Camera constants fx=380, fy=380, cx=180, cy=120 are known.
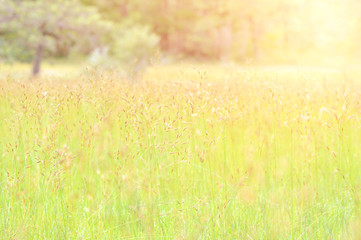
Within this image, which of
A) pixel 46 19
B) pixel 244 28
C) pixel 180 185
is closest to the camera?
pixel 180 185

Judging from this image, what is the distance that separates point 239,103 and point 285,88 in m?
0.94

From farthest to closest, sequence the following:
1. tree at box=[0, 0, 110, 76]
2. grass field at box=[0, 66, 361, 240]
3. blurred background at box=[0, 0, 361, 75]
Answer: blurred background at box=[0, 0, 361, 75], tree at box=[0, 0, 110, 76], grass field at box=[0, 66, 361, 240]

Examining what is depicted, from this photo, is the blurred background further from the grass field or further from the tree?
the grass field

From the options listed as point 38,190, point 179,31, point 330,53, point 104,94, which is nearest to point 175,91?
point 104,94

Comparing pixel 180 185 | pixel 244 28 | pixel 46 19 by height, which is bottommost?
pixel 180 185

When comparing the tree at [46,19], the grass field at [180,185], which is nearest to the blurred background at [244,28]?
the tree at [46,19]

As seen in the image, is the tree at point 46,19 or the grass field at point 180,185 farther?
the tree at point 46,19

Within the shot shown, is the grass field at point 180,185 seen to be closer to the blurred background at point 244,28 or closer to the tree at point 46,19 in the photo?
the tree at point 46,19

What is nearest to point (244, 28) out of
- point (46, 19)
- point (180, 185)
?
point (46, 19)

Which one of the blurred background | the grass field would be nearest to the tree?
the grass field

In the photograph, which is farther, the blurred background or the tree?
the blurred background

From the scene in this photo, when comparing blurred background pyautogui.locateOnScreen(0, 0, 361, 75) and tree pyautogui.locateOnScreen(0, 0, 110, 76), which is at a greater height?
blurred background pyautogui.locateOnScreen(0, 0, 361, 75)

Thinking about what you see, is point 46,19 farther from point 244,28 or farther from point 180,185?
point 244,28

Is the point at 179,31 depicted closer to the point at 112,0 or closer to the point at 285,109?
the point at 112,0
